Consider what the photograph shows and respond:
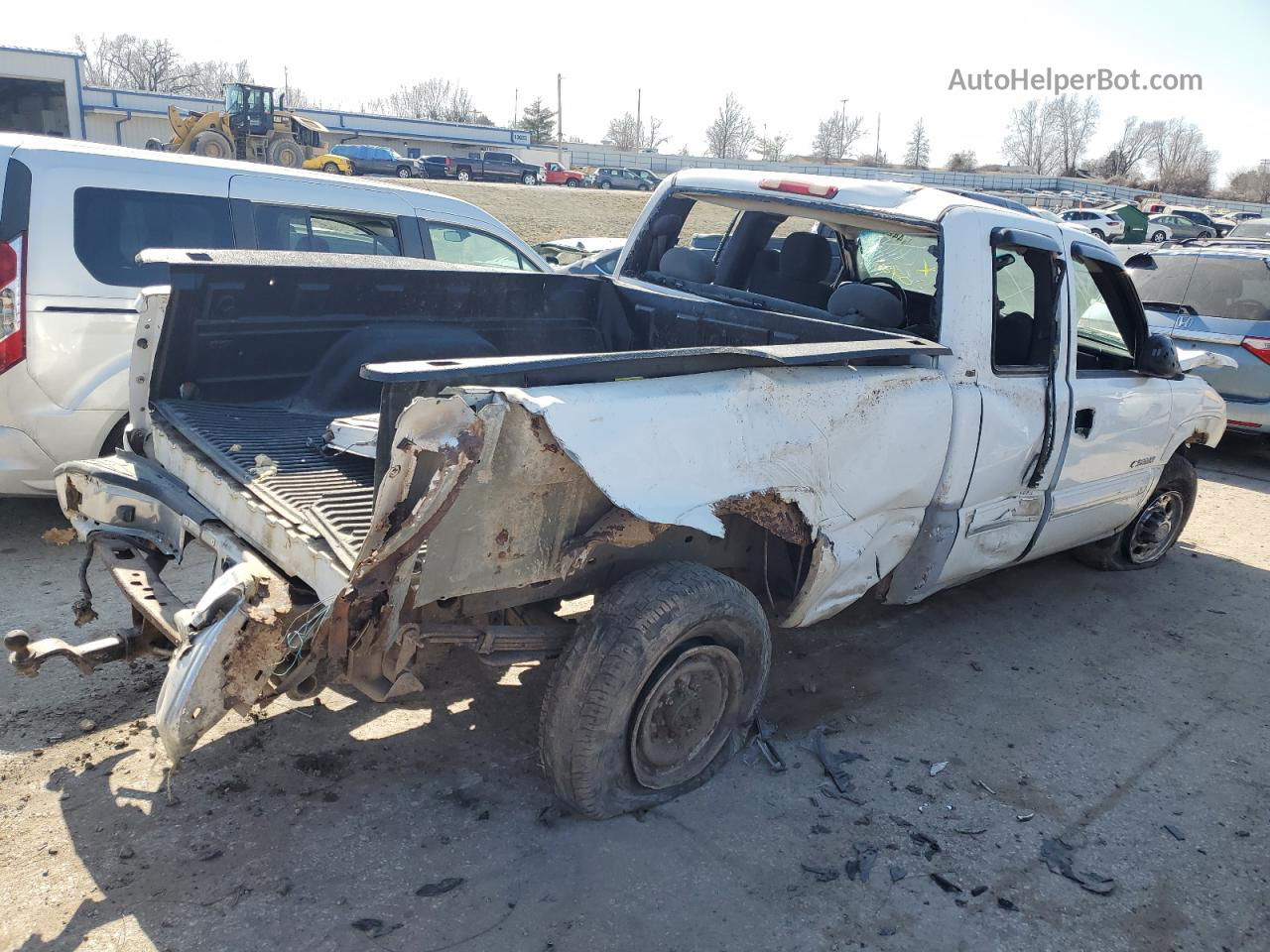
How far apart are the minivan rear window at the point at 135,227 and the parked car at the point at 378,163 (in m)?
38.5

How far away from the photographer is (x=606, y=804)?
3.03m

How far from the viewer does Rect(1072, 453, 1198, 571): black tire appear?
222 inches

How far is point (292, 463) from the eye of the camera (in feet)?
11.0

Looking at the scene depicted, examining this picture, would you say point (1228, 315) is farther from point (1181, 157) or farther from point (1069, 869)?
point (1181, 157)

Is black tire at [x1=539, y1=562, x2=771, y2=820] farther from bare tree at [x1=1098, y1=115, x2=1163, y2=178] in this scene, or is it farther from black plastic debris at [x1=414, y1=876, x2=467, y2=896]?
bare tree at [x1=1098, y1=115, x2=1163, y2=178]

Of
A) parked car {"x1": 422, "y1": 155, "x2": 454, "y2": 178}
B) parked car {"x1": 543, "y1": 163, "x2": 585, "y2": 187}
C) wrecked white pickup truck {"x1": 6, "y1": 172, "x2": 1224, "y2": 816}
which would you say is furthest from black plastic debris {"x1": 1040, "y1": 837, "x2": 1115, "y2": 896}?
parked car {"x1": 543, "y1": 163, "x2": 585, "y2": 187}

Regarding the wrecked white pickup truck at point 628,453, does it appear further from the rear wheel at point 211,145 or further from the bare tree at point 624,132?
the bare tree at point 624,132

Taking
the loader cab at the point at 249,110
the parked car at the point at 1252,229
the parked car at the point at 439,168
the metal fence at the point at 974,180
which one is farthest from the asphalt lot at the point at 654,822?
the metal fence at the point at 974,180

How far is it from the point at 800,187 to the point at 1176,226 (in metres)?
37.6

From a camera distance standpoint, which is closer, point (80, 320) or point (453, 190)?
point (80, 320)

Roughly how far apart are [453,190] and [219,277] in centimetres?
3215

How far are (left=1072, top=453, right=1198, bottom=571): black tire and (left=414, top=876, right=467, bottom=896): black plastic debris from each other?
14.2ft

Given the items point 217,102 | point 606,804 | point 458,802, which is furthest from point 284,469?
point 217,102

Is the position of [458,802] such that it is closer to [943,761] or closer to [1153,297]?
[943,761]
